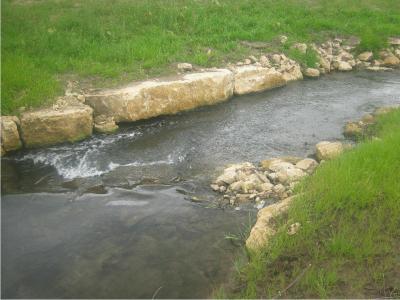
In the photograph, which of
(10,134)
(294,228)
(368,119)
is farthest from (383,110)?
(10,134)

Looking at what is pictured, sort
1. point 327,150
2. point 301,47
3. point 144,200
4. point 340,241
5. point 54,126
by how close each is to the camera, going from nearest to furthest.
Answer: point 340,241 < point 144,200 < point 327,150 < point 54,126 < point 301,47

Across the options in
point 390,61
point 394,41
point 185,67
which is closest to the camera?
point 185,67

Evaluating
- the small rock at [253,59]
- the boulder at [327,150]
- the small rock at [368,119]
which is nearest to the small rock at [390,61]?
the small rock at [253,59]

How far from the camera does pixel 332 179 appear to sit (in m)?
4.99

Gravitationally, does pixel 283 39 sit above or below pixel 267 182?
above

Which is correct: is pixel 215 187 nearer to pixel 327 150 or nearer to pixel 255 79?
pixel 327 150

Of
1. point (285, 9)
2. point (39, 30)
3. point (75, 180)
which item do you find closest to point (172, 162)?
point (75, 180)

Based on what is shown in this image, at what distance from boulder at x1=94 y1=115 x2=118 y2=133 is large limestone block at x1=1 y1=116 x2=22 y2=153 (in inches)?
55.3

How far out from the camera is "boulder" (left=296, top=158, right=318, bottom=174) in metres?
6.21

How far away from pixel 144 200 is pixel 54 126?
265cm

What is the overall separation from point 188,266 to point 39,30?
801 cm

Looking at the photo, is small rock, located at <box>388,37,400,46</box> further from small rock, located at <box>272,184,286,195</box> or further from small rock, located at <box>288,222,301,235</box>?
small rock, located at <box>288,222,301,235</box>

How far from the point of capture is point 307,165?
628cm

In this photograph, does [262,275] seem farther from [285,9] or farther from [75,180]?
[285,9]
